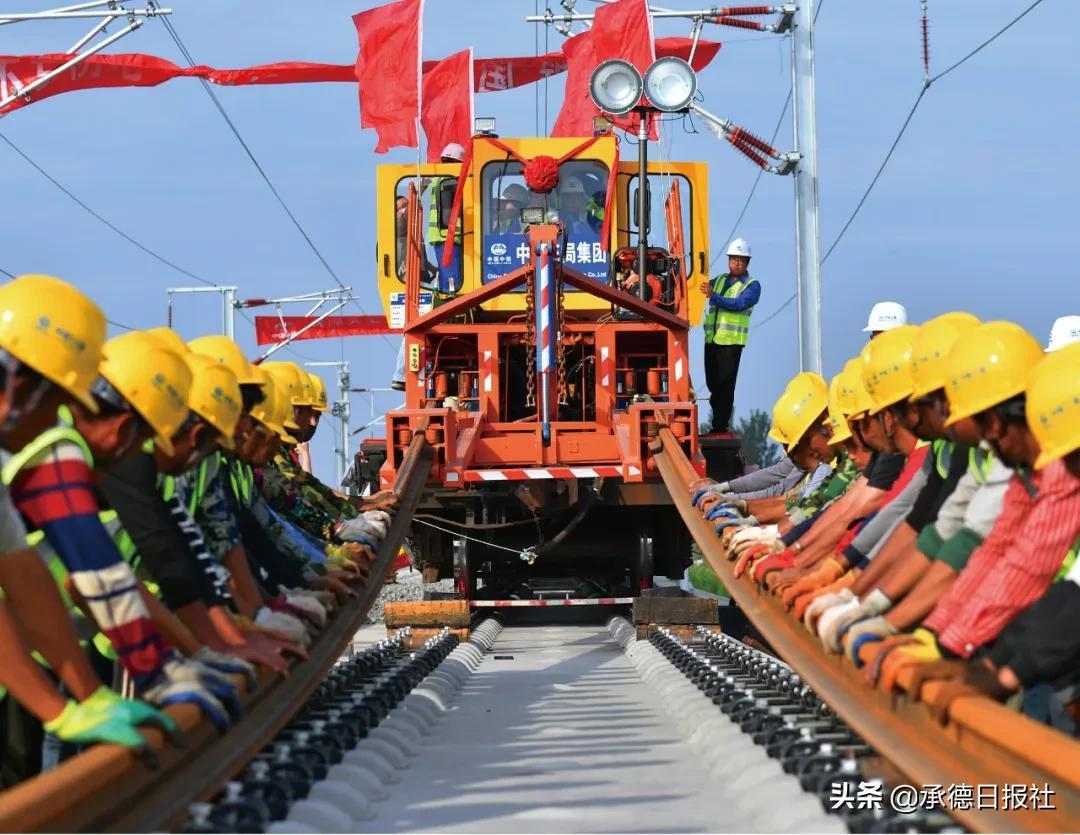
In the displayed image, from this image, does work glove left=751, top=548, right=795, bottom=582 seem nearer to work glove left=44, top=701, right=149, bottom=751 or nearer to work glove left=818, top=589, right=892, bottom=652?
work glove left=818, top=589, right=892, bottom=652

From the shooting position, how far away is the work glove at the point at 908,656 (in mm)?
5328

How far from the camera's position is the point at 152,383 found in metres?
5.65

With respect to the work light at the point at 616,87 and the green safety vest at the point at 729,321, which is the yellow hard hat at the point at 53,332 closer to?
the work light at the point at 616,87

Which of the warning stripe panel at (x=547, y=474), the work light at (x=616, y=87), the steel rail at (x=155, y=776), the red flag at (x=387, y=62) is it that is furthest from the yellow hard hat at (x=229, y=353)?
the red flag at (x=387, y=62)

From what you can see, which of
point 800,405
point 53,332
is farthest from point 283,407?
point 53,332

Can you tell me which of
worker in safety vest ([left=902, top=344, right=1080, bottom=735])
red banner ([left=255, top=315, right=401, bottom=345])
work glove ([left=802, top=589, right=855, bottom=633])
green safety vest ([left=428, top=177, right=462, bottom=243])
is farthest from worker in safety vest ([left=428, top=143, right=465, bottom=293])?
red banner ([left=255, top=315, right=401, bottom=345])

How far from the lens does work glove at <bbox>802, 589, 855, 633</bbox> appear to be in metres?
6.92

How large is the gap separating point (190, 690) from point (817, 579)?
11.3ft

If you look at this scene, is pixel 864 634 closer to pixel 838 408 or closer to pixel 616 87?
pixel 838 408

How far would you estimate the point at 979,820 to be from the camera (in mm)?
4457

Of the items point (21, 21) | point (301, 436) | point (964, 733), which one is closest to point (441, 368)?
point (301, 436)

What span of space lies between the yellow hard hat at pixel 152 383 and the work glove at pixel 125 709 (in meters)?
1.25

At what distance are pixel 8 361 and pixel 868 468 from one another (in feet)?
15.5

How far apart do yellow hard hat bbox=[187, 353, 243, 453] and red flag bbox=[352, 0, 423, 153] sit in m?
14.5
